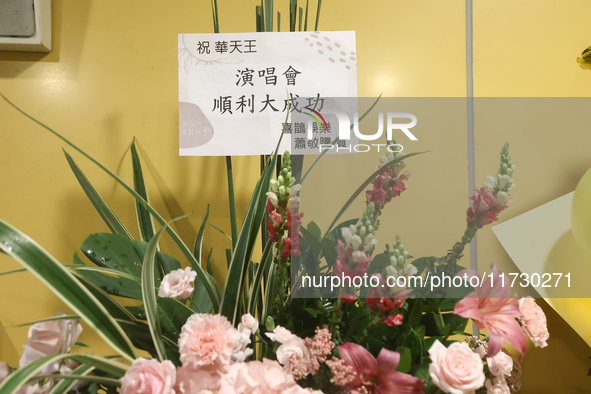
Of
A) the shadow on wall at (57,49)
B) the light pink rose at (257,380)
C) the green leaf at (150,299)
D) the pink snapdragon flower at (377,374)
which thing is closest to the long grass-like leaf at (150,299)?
the green leaf at (150,299)

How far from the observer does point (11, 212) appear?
0.94 meters

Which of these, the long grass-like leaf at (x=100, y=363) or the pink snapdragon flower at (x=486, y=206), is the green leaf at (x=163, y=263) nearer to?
the long grass-like leaf at (x=100, y=363)

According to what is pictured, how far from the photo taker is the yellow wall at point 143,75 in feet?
3.06

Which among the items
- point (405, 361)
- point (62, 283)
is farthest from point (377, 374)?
point (62, 283)

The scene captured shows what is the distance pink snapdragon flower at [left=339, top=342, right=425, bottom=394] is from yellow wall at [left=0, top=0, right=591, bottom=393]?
567 mm

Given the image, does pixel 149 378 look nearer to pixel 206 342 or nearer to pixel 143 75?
pixel 206 342

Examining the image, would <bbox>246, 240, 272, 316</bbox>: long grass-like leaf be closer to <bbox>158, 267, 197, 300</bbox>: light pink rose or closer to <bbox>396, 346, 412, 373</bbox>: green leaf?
<bbox>158, 267, 197, 300</bbox>: light pink rose

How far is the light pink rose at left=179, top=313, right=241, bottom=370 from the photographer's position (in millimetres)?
458

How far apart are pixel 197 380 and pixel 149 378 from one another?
0.05 meters

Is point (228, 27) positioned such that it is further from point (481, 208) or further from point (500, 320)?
point (500, 320)

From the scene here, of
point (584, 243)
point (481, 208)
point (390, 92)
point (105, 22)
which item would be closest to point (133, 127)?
point (105, 22)

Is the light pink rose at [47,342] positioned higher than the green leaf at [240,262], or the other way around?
the green leaf at [240,262]

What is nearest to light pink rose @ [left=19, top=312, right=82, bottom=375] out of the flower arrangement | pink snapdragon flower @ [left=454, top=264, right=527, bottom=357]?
the flower arrangement

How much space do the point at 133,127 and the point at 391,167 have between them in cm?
63
